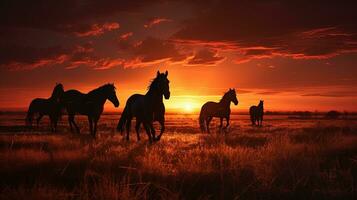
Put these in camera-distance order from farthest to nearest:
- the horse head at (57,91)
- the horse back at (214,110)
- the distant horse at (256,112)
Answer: the distant horse at (256,112) < the horse back at (214,110) < the horse head at (57,91)

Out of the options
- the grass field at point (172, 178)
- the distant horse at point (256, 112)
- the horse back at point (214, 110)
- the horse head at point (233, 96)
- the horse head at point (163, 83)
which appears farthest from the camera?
the distant horse at point (256, 112)

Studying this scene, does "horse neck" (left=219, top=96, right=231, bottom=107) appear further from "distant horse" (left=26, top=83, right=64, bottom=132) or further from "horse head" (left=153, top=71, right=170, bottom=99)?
"horse head" (left=153, top=71, right=170, bottom=99)

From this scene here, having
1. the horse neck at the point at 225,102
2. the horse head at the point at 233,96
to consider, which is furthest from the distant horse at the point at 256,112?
the horse neck at the point at 225,102

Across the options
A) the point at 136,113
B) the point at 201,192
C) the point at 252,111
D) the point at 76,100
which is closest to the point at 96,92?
the point at 76,100

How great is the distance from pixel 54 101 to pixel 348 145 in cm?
1630

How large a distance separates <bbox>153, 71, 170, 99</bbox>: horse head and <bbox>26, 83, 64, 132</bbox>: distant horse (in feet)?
29.3

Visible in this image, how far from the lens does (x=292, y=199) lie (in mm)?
6996

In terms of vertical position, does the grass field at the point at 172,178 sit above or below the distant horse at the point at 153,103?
below

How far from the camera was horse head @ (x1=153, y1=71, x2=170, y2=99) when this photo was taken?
15.2 meters

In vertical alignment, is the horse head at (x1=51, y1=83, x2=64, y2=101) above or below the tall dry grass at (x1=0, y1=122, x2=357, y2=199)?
above

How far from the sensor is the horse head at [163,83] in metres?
15.2

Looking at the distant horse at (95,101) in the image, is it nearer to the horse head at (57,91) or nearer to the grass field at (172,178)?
the horse head at (57,91)

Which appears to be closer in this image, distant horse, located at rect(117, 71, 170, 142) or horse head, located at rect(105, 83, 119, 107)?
distant horse, located at rect(117, 71, 170, 142)

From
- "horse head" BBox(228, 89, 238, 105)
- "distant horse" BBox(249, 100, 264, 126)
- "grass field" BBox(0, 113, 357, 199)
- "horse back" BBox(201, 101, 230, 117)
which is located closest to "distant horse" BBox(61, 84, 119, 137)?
"grass field" BBox(0, 113, 357, 199)
